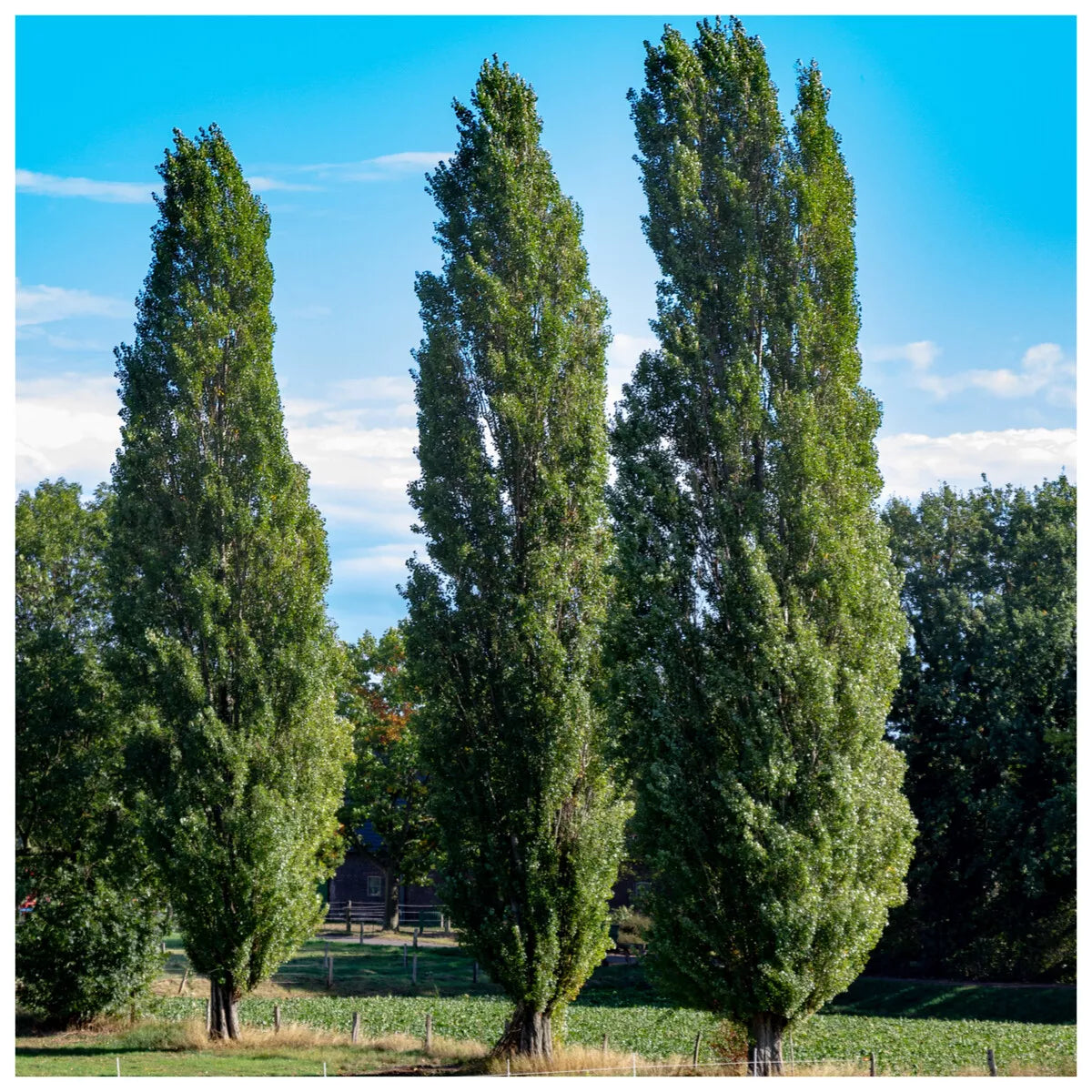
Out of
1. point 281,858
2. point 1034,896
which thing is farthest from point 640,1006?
point 281,858

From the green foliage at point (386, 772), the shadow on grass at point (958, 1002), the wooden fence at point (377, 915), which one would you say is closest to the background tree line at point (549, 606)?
the green foliage at point (386, 772)

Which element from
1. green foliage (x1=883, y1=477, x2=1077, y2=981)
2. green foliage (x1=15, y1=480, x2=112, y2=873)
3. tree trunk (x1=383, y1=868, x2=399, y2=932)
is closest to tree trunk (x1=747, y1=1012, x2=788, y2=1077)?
green foliage (x1=15, y1=480, x2=112, y2=873)

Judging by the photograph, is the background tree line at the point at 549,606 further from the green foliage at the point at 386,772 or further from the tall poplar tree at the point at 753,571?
the green foliage at the point at 386,772

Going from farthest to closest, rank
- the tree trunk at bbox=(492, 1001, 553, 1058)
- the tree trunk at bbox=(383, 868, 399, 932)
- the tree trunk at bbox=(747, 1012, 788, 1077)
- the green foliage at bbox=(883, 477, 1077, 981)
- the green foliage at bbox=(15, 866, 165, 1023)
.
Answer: the tree trunk at bbox=(383, 868, 399, 932) < the green foliage at bbox=(883, 477, 1077, 981) < the green foliage at bbox=(15, 866, 165, 1023) < the tree trunk at bbox=(492, 1001, 553, 1058) < the tree trunk at bbox=(747, 1012, 788, 1077)

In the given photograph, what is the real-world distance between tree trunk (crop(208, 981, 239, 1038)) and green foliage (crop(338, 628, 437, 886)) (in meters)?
17.2

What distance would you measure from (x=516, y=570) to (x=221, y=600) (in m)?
5.89

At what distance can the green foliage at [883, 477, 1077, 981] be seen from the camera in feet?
110

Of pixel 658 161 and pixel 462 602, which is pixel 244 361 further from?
pixel 658 161

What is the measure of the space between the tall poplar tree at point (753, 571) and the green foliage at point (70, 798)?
37.9ft

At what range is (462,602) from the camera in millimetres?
18016

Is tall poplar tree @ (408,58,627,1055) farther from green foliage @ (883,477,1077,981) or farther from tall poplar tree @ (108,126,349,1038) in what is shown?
green foliage @ (883,477,1077,981)

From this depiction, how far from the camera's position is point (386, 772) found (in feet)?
130

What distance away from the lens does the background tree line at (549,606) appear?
15016mm
